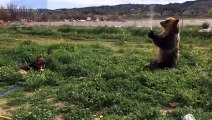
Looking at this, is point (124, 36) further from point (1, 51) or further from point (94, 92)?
point (94, 92)

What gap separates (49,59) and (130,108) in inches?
208

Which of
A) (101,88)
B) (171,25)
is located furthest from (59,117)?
(171,25)

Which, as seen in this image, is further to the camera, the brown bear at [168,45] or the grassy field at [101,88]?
the brown bear at [168,45]

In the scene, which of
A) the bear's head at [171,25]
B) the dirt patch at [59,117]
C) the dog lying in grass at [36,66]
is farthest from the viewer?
the dog lying in grass at [36,66]

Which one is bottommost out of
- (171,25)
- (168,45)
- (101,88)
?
(101,88)

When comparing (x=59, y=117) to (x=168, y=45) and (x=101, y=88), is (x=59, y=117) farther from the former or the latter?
(x=168, y=45)

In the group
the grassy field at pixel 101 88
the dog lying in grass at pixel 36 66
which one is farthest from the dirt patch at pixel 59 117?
the dog lying in grass at pixel 36 66

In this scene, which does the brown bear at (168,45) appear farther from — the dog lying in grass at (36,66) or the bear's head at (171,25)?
the dog lying in grass at (36,66)

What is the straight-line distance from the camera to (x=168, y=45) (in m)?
12.1

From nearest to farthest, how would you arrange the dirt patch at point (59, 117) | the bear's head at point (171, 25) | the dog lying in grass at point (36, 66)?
1. the dirt patch at point (59, 117)
2. the bear's head at point (171, 25)
3. the dog lying in grass at point (36, 66)

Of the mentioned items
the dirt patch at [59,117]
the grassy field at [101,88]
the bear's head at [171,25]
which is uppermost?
the bear's head at [171,25]

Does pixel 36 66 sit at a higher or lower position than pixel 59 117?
higher

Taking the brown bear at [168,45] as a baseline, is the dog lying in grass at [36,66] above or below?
below

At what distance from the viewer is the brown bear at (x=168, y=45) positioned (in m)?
12.0
